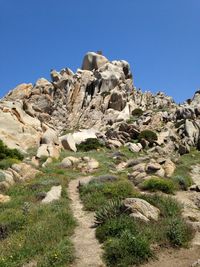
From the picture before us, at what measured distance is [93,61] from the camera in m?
84.4

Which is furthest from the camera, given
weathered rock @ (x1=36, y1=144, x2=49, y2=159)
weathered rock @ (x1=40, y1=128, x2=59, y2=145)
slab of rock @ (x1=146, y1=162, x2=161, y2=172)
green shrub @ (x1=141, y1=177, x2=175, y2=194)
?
weathered rock @ (x1=40, y1=128, x2=59, y2=145)

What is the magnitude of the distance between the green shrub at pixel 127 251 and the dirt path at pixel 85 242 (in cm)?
43

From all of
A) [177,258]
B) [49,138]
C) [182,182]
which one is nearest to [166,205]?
[177,258]

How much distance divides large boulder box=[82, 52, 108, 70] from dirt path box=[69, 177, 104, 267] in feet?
221

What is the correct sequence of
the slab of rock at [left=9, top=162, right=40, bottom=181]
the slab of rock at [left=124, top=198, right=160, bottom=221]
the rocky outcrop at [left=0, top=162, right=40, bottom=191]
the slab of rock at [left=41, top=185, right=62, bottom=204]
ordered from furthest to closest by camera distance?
the slab of rock at [left=9, top=162, right=40, bottom=181]
the rocky outcrop at [left=0, top=162, right=40, bottom=191]
the slab of rock at [left=41, top=185, right=62, bottom=204]
the slab of rock at [left=124, top=198, right=160, bottom=221]

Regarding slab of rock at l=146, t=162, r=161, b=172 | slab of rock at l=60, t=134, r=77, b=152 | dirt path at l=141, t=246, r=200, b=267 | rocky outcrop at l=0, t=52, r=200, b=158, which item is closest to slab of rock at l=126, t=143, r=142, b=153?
rocky outcrop at l=0, t=52, r=200, b=158

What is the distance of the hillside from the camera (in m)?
12.4

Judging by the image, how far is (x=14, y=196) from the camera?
20641mm

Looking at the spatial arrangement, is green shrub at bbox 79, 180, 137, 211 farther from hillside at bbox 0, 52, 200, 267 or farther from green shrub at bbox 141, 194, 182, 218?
green shrub at bbox 141, 194, 182, 218

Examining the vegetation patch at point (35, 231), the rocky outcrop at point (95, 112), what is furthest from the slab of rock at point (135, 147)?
the vegetation patch at point (35, 231)

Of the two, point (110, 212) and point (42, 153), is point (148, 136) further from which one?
point (110, 212)

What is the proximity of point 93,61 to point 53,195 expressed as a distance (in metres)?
67.6

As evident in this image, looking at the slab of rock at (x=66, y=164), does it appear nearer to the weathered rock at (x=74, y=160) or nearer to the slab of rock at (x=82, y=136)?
the weathered rock at (x=74, y=160)

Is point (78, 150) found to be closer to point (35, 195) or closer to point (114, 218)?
point (35, 195)
